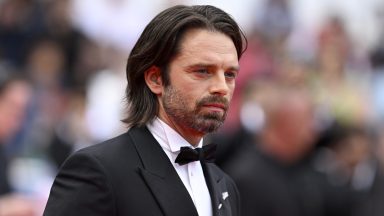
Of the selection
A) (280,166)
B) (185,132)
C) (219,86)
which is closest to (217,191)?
(185,132)

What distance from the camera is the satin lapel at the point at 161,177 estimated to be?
4.69m

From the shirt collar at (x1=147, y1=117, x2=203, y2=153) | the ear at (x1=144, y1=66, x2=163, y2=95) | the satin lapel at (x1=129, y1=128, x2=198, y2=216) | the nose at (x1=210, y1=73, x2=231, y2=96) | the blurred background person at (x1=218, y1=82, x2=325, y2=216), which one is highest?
the ear at (x1=144, y1=66, x2=163, y2=95)

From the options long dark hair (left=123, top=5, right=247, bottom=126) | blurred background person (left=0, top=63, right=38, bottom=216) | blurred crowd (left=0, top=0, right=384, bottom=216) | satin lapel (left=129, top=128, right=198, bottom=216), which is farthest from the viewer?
blurred crowd (left=0, top=0, right=384, bottom=216)

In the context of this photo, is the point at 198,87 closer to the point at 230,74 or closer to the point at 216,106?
the point at 216,106

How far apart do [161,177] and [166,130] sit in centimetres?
26

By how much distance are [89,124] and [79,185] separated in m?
6.95

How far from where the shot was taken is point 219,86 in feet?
15.8

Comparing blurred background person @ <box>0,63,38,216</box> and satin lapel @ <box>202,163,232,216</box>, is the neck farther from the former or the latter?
blurred background person @ <box>0,63,38,216</box>

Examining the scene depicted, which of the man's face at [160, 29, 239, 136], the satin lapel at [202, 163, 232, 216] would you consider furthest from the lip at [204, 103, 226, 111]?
the satin lapel at [202, 163, 232, 216]

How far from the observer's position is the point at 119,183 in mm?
4594

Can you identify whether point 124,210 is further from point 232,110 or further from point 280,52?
point 280,52

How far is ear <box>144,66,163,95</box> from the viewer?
16.3 feet

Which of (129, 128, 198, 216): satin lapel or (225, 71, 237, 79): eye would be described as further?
(225, 71, 237, 79): eye

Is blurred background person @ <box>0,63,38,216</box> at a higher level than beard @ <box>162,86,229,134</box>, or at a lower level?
lower
